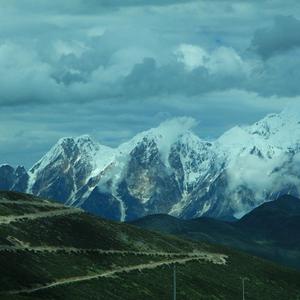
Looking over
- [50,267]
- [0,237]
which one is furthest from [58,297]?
[0,237]

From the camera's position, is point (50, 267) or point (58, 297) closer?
point (58, 297)

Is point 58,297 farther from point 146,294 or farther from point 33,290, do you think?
point 146,294

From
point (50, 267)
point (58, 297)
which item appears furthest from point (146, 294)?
point (58, 297)

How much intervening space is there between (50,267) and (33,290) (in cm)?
2626

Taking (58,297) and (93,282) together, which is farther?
(93,282)

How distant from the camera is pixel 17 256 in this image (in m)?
185

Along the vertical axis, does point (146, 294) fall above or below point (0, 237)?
below

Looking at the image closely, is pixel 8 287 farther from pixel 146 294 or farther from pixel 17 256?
pixel 146 294

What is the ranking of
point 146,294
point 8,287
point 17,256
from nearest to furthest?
point 8,287 → point 17,256 → point 146,294

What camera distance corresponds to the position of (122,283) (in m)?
200

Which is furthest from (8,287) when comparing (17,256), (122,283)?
(122,283)

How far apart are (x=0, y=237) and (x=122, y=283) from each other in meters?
27.7

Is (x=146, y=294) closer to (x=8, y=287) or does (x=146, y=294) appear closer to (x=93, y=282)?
(x=93, y=282)

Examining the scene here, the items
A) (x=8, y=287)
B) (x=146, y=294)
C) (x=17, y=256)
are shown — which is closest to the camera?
(x=8, y=287)
